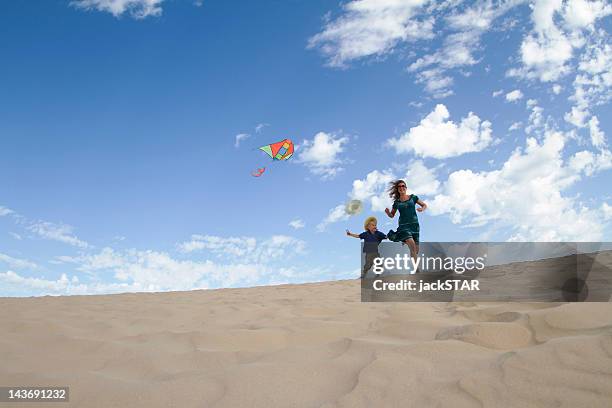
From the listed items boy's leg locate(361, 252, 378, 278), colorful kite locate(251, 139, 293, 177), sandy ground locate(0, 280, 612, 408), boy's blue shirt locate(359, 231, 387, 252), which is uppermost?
colorful kite locate(251, 139, 293, 177)

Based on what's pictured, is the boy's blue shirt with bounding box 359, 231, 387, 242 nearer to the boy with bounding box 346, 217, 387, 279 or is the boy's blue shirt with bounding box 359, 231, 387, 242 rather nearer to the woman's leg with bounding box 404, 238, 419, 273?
the boy with bounding box 346, 217, 387, 279

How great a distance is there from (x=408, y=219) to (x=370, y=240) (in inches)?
34.9

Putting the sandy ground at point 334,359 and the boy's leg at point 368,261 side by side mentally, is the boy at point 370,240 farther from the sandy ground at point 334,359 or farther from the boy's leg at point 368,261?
the sandy ground at point 334,359

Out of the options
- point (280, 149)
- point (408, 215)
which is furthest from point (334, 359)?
point (280, 149)

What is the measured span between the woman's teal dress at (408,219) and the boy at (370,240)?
585 millimetres

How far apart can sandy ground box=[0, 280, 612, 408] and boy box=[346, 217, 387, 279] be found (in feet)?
13.6

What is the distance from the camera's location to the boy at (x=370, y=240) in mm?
8039

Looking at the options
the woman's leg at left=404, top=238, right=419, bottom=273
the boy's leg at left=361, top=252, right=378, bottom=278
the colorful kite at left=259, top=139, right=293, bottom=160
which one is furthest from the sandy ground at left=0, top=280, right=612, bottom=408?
the colorful kite at left=259, top=139, right=293, bottom=160

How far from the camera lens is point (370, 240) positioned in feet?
26.5

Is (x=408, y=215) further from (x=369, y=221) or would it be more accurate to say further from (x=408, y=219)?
(x=369, y=221)

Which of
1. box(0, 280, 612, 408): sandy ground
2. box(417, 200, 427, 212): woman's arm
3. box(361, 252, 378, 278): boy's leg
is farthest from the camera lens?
box(361, 252, 378, 278): boy's leg

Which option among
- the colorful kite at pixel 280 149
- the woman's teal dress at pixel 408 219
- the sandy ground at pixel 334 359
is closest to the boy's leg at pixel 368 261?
the woman's teal dress at pixel 408 219

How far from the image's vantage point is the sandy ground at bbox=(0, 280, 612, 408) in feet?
5.78

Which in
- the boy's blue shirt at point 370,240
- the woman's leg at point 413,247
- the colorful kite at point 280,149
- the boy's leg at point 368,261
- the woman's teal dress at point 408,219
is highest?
the colorful kite at point 280,149
